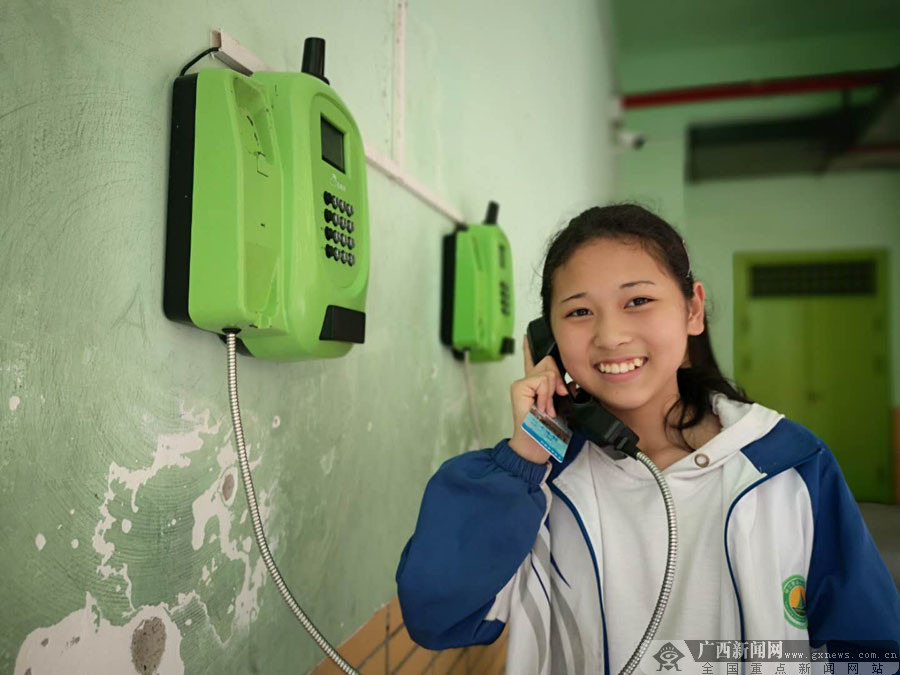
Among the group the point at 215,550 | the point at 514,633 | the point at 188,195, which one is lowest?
the point at 514,633

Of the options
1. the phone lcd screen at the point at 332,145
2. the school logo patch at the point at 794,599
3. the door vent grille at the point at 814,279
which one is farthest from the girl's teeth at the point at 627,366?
the door vent grille at the point at 814,279

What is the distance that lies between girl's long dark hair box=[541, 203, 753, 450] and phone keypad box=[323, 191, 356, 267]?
331 mm

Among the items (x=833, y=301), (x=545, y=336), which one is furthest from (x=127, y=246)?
(x=833, y=301)

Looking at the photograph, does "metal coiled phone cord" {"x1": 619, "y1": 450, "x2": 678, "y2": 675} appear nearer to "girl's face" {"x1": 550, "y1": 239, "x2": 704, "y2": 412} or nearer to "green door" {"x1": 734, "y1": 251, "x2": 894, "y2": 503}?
"girl's face" {"x1": 550, "y1": 239, "x2": 704, "y2": 412}

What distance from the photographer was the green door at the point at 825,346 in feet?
17.0

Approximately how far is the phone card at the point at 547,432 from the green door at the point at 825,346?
4804 millimetres

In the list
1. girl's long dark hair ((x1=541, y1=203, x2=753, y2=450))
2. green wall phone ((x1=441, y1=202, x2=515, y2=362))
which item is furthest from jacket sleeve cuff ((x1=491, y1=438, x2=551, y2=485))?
green wall phone ((x1=441, y1=202, x2=515, y2=362))

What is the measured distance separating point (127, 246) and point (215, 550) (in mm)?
329

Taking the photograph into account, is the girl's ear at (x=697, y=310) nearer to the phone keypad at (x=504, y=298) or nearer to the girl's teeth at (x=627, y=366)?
the girl's teeth at (x=627, y=366)

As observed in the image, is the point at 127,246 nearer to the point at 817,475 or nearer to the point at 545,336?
the point at 545,336

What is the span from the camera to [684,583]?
859 mm

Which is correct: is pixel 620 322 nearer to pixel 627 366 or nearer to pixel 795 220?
pixel 627 366

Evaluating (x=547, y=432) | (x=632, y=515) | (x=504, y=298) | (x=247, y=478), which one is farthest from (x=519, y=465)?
(x=504, y=298)

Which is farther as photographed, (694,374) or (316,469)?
(694,374)
